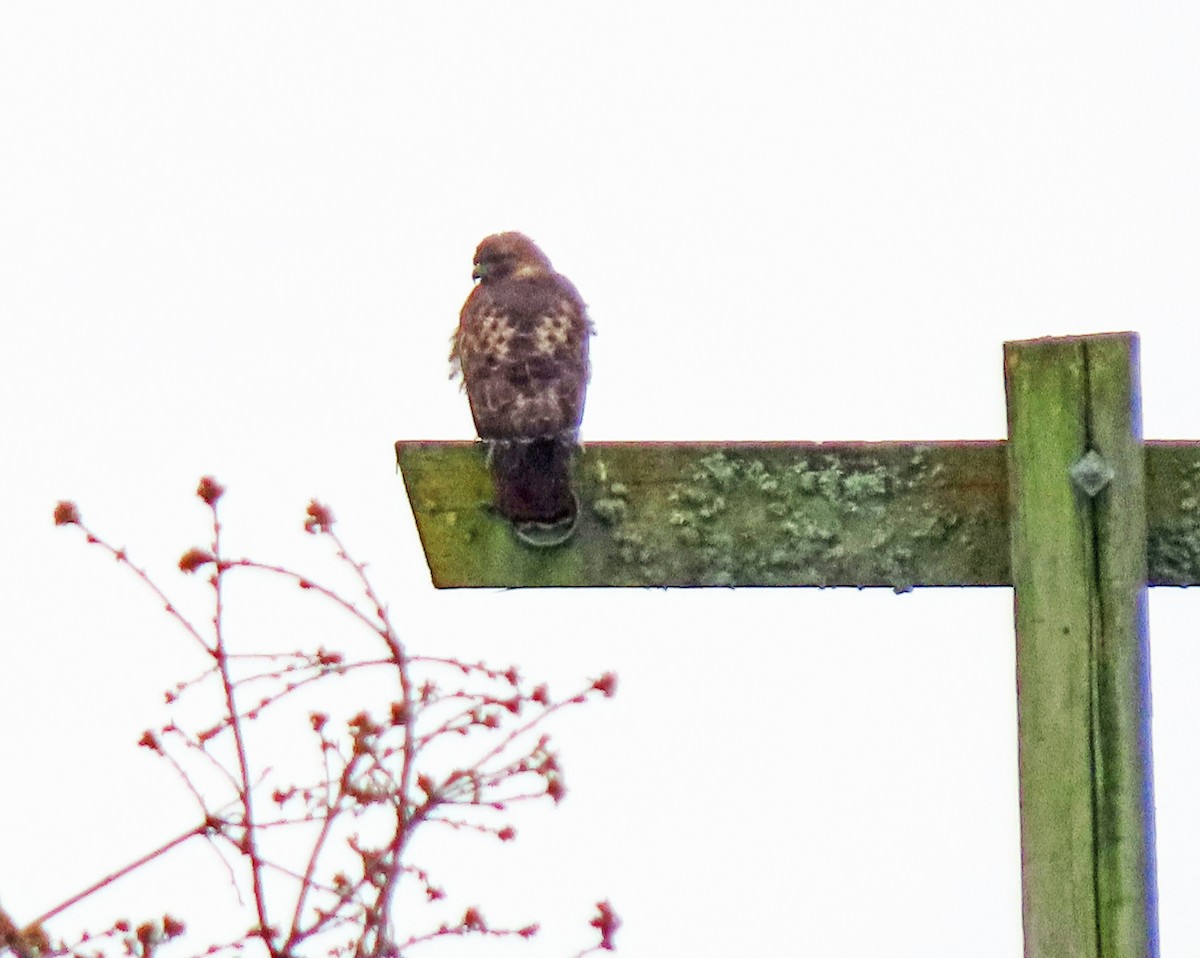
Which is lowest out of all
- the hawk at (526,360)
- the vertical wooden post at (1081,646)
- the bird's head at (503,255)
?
the vertical wooden post at (1081,646)

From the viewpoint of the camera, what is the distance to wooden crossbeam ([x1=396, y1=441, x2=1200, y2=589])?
2332 mm

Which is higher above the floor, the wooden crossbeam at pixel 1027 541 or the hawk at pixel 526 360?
the hawk at pixel 526 360

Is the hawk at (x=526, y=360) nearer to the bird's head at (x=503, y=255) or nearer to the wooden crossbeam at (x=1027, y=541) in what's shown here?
the bird's head at (x=503, y=255)

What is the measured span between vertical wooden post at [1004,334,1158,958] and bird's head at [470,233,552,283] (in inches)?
148

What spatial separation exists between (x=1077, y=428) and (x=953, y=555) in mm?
197

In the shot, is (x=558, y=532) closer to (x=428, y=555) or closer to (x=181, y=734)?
(x=428, y=555)

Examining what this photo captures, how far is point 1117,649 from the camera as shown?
2.20m

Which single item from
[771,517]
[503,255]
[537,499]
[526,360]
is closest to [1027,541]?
[771,517]

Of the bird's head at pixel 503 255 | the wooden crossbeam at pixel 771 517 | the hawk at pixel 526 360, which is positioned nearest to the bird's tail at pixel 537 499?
the wooden crossbeam at pixel 771 517

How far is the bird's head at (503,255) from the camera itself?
603 centimetres

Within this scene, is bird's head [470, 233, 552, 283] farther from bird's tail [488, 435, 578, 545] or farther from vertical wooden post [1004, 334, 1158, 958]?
vertical wooden post [1004, 334, 1158, 958]

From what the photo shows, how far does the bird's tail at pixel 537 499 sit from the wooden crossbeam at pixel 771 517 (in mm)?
15

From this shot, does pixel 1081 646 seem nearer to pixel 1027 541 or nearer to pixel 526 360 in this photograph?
pixel 1027 541

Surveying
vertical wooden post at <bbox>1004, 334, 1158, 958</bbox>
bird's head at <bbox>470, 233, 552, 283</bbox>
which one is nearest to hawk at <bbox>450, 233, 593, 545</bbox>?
bird's head at <bbox>470, 233, 552, 283</bbox>
